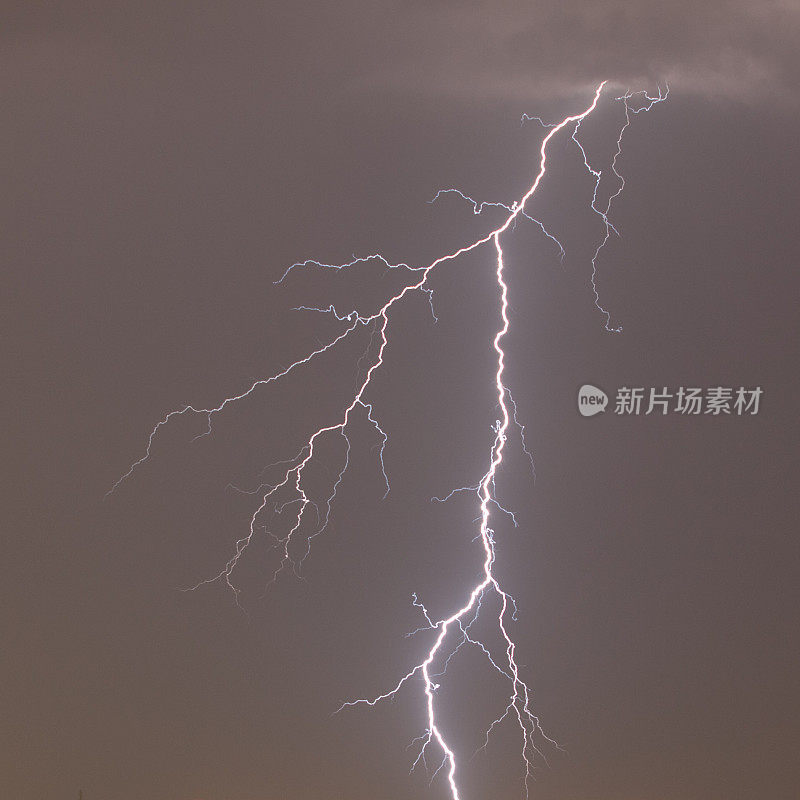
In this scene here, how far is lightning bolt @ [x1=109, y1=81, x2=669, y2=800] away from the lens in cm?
192

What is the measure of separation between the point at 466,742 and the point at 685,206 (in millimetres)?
1662

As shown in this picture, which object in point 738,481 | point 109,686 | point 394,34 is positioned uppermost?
point 394,34

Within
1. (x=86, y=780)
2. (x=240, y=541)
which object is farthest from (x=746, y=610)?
(x=86, y=780)

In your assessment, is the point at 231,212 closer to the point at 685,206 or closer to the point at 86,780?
the point at 685,206

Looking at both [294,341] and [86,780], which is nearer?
[294,341]

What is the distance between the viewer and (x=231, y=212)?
6.36 feet

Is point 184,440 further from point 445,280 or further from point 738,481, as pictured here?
point 738,481

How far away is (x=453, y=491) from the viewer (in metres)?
1.98

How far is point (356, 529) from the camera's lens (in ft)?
6.53

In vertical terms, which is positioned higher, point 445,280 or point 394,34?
point 394,34

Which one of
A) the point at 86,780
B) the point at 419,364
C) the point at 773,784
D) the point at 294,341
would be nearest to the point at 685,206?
the point at 419,364

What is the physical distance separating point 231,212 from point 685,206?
1.27 metres

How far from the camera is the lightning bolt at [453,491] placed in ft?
6.29

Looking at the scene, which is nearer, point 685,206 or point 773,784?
point 685,206
